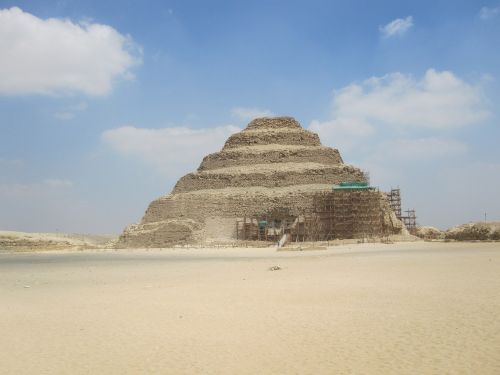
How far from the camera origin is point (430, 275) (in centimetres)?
1730

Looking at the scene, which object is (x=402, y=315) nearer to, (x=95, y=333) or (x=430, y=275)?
(x=95, y=333)

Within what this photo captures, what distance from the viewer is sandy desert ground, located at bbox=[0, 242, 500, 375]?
7859 millimetres

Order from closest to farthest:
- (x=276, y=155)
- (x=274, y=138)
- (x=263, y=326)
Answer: (x=263, y=326) < (x=276, y=155) < (x=274, y=138)

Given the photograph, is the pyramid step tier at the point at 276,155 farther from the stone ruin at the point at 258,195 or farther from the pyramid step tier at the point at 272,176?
the pyramid step tier at the point at 272,176

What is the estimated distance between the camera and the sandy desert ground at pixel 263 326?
309 inches

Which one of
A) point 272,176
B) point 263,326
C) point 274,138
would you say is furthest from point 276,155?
point 263,326

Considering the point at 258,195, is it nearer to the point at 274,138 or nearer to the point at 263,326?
the point at 274,138

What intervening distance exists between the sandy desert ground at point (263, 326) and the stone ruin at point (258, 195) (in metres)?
30.0

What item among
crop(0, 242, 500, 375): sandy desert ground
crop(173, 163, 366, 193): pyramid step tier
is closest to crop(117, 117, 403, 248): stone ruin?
crop(173, 163, 366, 193): pyramid step tier

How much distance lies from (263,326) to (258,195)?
42.6 m

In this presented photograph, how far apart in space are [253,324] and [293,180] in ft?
147

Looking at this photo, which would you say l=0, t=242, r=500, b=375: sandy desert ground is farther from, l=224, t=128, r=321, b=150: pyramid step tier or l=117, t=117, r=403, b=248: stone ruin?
l=224, t=128, r=321, b=150: pyramid step tier

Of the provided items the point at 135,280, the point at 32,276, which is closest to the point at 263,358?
the point at 135,280

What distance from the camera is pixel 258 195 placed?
173 feet
